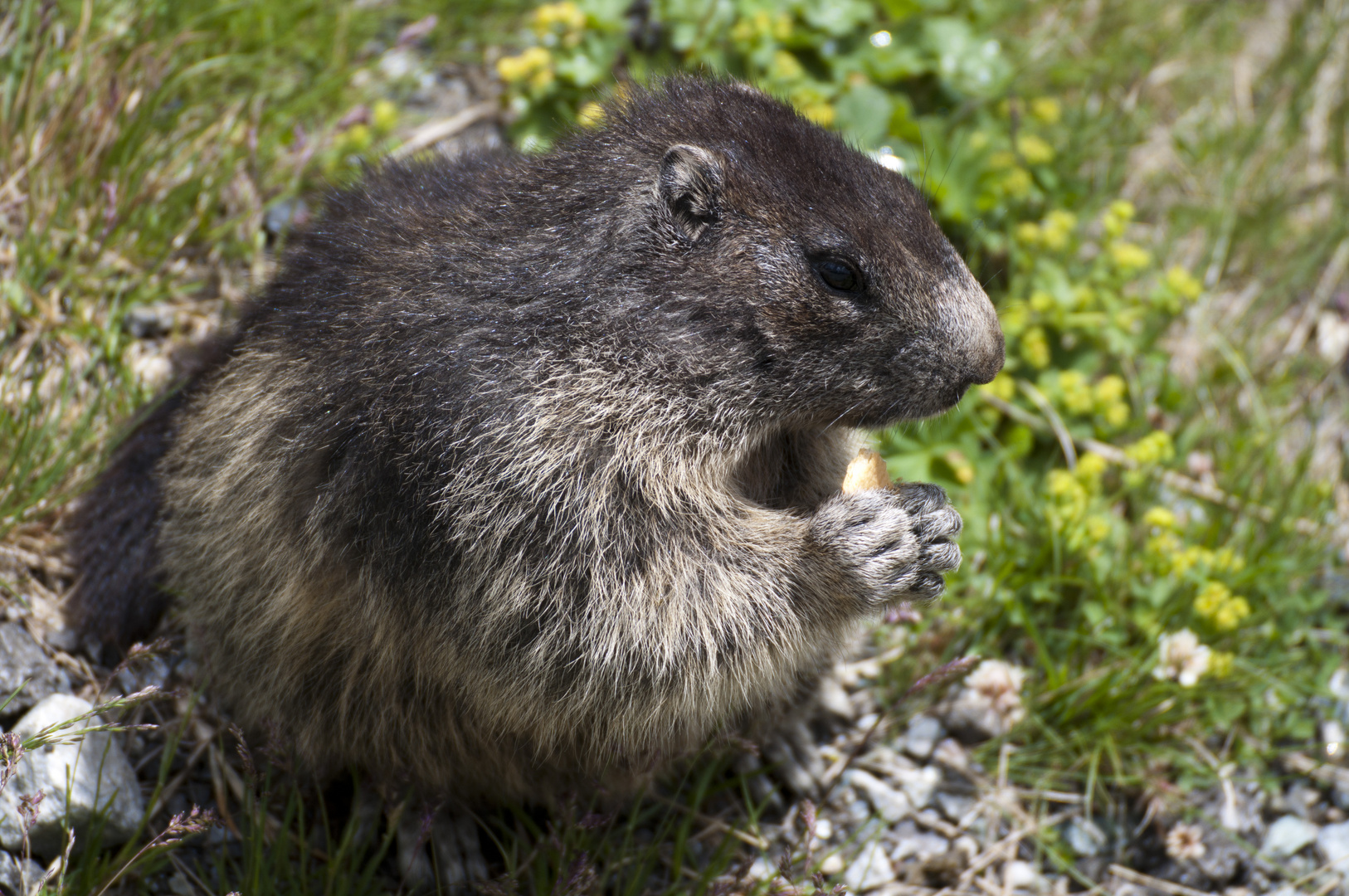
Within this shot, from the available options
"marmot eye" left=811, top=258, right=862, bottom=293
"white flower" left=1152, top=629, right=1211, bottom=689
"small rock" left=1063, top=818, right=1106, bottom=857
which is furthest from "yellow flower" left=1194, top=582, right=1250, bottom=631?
"marmot eye" left=811, top=258, right=862, bottom=293

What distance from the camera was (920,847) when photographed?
4.20 meters

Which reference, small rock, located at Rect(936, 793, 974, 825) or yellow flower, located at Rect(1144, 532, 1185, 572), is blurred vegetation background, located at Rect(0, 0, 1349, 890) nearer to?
Result: yellow flower, located at Rect(1144, 532, 1185, 572)

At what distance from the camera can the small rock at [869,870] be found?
3995 millimetres

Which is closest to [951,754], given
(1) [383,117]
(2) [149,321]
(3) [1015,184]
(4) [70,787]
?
(3) [1015,184]

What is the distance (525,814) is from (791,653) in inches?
42.3

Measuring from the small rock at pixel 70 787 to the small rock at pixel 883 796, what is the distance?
2401 millimetres

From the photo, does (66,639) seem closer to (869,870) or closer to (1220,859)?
(869,870)

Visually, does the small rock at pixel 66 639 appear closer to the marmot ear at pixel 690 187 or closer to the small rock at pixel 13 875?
the small rock at pixel 13 875

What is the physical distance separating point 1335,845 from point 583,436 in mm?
3114

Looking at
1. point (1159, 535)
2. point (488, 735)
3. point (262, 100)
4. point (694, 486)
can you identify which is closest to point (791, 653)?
point (694, 486)

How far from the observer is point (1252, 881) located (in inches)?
161

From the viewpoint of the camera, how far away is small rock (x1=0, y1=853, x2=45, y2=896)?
3.17 m

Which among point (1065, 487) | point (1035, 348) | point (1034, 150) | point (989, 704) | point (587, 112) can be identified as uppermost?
point (587, 112)

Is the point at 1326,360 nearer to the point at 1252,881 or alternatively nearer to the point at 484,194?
the point at 1252,881
